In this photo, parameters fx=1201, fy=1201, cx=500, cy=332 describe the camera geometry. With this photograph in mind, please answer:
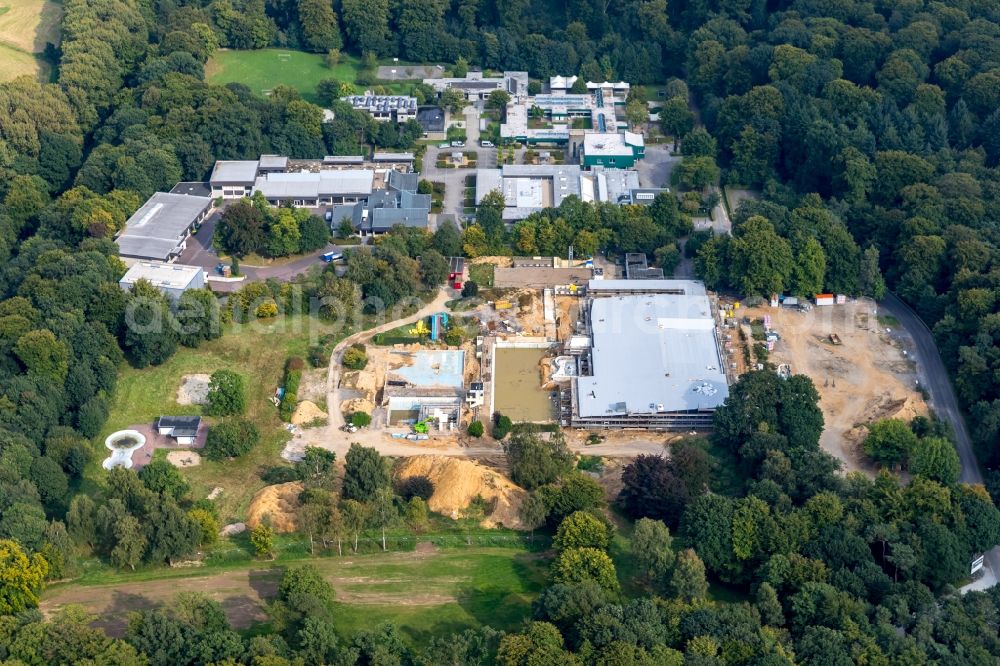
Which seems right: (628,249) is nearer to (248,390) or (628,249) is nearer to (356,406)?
(356,406)

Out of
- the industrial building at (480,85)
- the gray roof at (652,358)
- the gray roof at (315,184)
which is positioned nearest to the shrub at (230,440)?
the gray roof at (652,358)

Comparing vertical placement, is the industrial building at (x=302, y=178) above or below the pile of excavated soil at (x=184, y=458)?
above

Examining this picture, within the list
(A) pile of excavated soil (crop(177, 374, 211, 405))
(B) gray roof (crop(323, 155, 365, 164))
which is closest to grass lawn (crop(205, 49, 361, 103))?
(B) gray roof (crop(323, 155, 365, 164))

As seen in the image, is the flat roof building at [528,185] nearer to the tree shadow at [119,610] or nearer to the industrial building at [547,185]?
the industrial building at [547,185]

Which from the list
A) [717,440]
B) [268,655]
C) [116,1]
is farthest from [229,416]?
[116,1]

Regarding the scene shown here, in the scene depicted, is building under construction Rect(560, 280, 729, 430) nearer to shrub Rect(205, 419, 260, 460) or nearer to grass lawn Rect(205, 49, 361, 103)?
shrub Rect(205, 419, 260, 460)

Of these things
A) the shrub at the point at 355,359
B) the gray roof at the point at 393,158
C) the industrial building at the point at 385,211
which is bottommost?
the shrub at the point at 355,359
